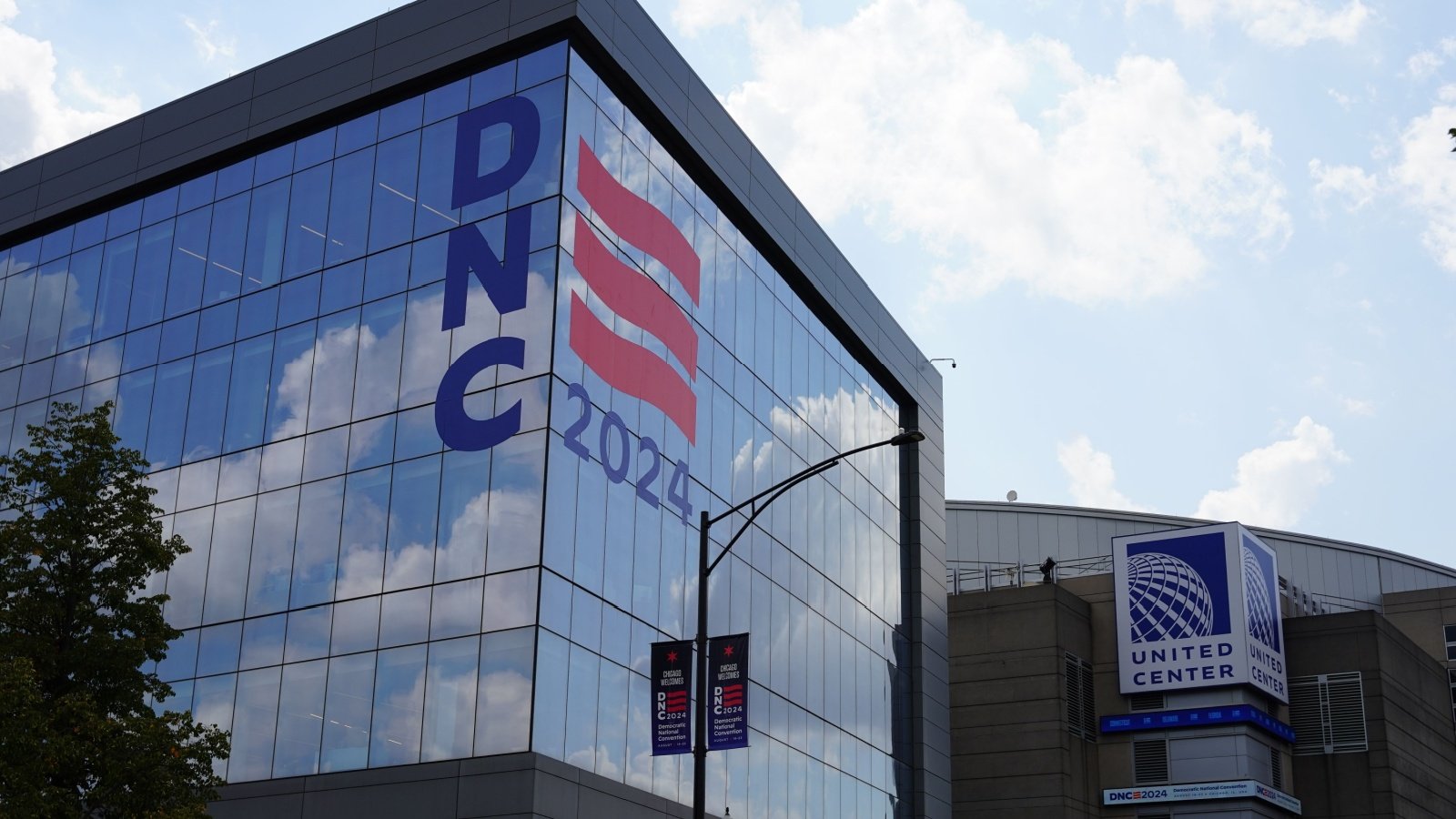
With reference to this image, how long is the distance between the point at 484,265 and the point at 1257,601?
3470cm

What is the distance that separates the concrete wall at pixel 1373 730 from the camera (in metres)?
58.0

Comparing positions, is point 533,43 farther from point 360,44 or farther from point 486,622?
point 486,622

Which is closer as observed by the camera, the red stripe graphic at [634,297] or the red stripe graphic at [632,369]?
the red stripe graphic at [632,369]

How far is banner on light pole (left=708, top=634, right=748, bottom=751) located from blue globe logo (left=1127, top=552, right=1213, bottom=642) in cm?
3585

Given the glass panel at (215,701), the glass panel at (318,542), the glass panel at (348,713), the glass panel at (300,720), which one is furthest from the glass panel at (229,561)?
the glass panel at (348,713)

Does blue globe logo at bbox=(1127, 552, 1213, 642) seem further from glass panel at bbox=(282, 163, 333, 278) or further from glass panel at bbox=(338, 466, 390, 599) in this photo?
glass panel at bbox=(282, 163, 333, 278)

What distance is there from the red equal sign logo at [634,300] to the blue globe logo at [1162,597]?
25.2 metres

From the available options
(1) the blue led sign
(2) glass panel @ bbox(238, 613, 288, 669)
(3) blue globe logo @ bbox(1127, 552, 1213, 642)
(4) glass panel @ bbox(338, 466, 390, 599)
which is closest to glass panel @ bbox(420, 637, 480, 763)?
(4) glass panel @ bbox(338, 466, 390, 599)

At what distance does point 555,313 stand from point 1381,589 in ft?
225

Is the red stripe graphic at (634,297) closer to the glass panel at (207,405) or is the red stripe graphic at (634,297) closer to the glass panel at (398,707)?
the glass panel at (398,707)

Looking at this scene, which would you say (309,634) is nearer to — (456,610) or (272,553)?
(272,553)

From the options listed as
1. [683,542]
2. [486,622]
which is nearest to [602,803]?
[486,622]

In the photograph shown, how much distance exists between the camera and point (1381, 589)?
88.2 metres

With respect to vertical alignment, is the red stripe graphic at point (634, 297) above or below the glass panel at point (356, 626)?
above
